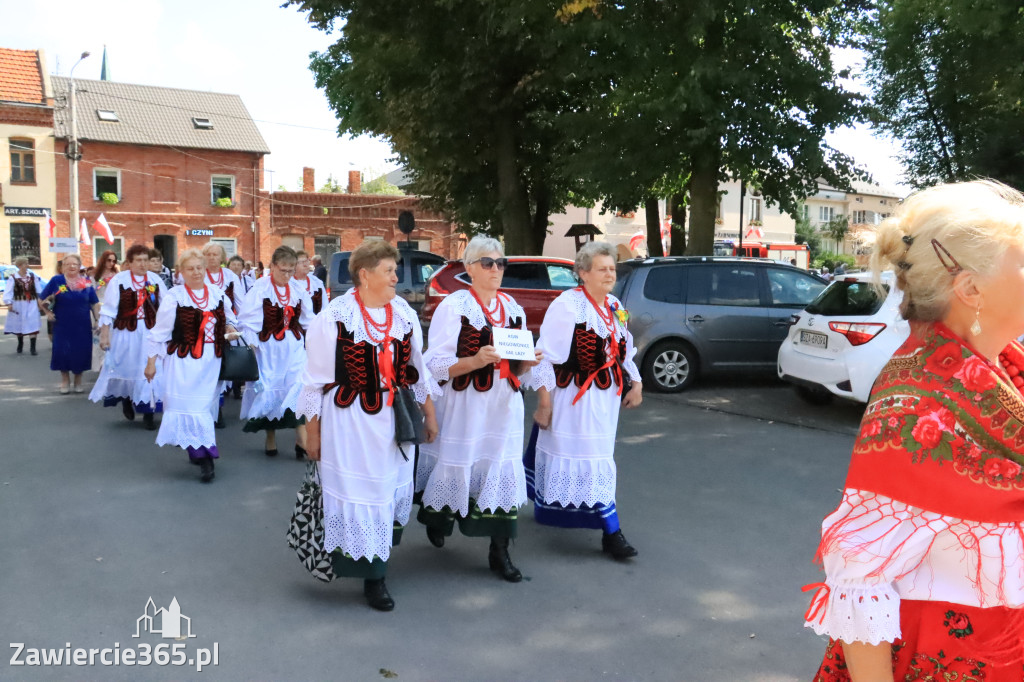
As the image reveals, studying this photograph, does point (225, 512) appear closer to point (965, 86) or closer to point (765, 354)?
point (765, 354)

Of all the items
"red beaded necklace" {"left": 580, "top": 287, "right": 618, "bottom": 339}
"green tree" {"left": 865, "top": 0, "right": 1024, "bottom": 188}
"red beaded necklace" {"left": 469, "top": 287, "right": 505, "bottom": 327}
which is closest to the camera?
"red beaded necklace" {"left": 469, "top": 287, "right": 505, "bottom": 327}

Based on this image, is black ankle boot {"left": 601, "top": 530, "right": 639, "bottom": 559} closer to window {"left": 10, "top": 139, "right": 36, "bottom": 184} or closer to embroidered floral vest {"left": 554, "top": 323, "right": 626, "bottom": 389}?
embroidered floral vest {"left": 554, "top": 323, "right": 626, "bottom": 389}

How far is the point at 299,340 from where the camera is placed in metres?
9.12

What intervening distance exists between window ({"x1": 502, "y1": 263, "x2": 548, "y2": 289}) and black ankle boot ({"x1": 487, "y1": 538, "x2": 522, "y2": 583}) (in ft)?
31.1

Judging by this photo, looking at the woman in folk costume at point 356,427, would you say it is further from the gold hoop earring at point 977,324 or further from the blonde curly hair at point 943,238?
the gold hoop earring at point 977,324

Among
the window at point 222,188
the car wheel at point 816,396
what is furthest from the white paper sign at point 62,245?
the car wheel at point 816,396

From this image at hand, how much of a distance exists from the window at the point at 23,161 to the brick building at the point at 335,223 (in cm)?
1078

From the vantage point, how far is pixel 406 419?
4848 millimetres

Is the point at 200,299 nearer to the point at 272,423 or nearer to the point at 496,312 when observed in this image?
the point at 272,423

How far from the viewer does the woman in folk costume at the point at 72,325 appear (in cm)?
1287

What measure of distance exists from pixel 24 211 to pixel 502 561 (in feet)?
144

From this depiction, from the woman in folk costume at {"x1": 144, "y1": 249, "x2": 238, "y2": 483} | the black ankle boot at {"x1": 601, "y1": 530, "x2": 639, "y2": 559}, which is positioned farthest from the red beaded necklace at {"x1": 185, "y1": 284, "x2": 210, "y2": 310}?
the black ankle boot at {"x1": 601, "y1": 530, "x2": 639, "y2": 559}

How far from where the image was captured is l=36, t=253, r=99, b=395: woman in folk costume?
12.9 meters

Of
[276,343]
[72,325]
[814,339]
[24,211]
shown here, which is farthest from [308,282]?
[24,211]
